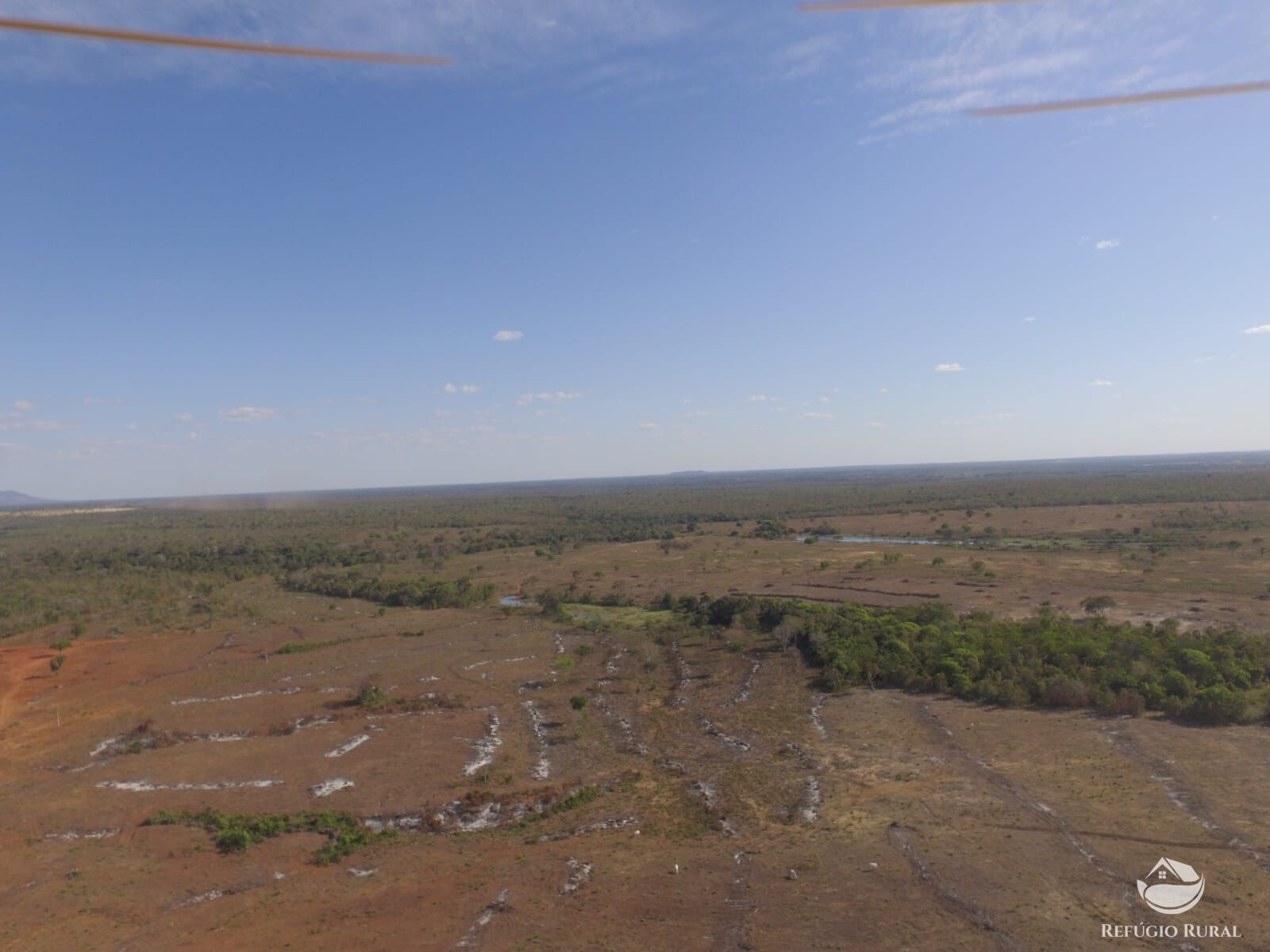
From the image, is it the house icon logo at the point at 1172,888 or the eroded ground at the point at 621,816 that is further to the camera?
the eroded ground at the point at 621,816

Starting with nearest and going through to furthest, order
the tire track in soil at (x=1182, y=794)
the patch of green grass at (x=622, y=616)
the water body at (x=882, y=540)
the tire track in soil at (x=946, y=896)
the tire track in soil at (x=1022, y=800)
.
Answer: the tire track in soil at (x=946, y=896) → the tire track in soil at (x=1022, y=800) → the tire track in soil at (x=1182, y=794) → the patch of green grass at (x=622, y=616) → the water body at (x=882, y=540)

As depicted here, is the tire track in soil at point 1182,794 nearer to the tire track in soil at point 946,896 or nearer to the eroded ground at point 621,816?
the eroded ground at point 621,816

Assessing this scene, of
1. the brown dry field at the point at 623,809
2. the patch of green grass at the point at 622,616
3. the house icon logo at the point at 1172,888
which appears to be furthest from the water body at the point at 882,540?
the house icon logo at the point at 1172,888

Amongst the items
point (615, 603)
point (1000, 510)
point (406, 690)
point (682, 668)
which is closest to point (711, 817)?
point (682, 668)

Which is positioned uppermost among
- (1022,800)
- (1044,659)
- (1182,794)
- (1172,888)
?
(1044,659)

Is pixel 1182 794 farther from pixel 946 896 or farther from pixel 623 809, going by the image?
pixel 623 809

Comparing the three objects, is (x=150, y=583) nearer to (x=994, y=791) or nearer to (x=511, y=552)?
(x=511, y=552)

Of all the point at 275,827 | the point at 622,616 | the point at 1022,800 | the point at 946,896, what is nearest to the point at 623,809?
the point at 946,896
